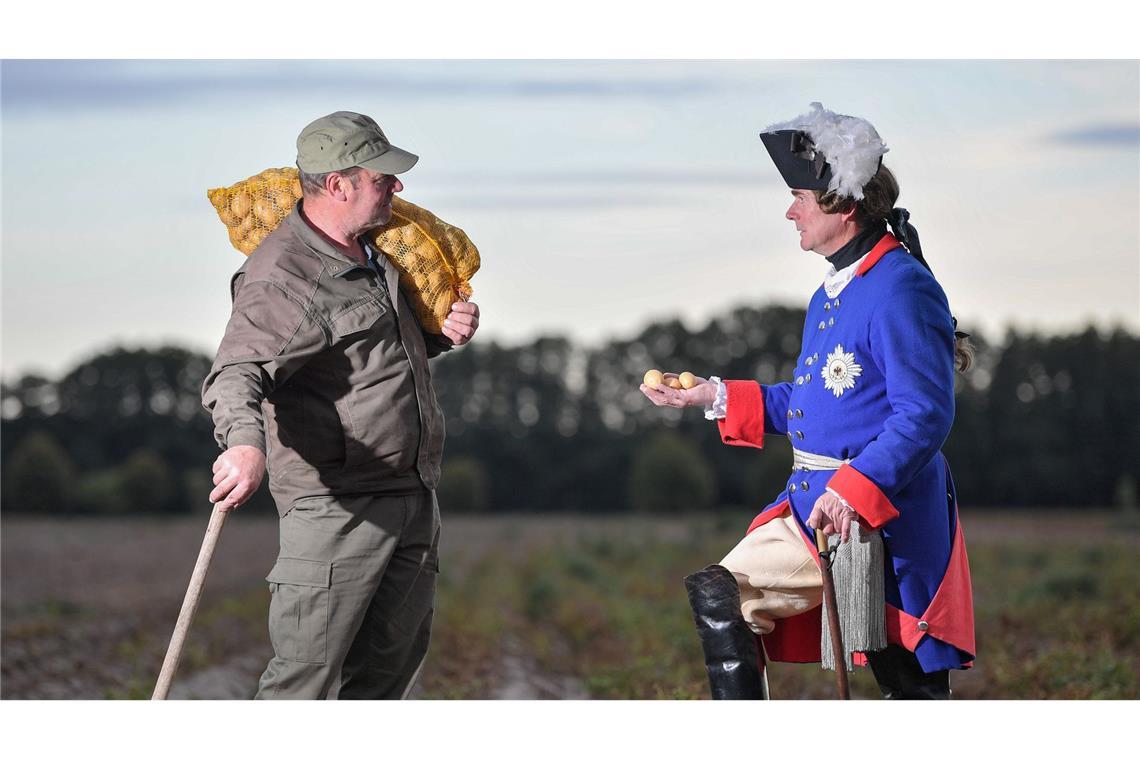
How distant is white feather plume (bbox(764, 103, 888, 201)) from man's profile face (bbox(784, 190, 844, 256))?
87 mm

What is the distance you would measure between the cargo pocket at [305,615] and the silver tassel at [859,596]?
51.3 inches

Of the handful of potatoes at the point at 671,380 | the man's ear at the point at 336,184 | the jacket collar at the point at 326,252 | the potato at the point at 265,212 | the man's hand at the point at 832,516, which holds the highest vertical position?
the man's ear at the point at 336,184

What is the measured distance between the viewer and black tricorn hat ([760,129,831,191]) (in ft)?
11.1

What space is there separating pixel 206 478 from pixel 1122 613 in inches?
449

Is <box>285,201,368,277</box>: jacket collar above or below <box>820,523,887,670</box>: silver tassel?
above

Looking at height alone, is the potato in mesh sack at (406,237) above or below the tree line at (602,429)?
above

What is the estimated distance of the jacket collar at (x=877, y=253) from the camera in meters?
3.38

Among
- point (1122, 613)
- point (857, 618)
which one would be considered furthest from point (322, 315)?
point (1122, 613)

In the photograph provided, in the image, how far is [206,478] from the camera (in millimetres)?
16391

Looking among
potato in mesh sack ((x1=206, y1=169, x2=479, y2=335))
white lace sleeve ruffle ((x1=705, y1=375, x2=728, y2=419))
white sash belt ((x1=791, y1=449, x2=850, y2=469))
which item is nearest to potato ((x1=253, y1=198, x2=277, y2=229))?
potato in mesh sack ((x1=206, y1=169, x2=479, y2=335))

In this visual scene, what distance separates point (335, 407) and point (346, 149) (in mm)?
680

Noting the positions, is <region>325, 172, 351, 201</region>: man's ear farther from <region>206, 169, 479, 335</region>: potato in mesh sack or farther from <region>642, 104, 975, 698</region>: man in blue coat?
<region>642, 104, 975, 698</region>: man in blue coat

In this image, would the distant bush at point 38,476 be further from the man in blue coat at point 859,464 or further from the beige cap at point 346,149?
the man in blue coat at point 859,464


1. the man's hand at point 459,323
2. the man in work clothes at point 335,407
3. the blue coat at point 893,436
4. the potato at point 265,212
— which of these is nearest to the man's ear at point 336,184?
Answer: the man in work clothes at point 335,407
